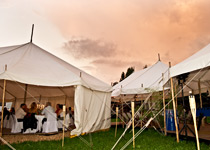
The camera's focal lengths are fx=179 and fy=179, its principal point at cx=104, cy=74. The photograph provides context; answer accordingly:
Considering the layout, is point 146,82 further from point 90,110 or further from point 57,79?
point 57,79

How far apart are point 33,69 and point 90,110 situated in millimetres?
2692

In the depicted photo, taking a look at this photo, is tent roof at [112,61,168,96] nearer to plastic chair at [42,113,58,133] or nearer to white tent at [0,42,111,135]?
white tent at [0,42,111,135]

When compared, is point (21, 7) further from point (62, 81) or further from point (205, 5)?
point (205, 5)

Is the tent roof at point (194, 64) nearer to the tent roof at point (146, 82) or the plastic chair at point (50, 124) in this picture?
the tent roof at point (146, 82)

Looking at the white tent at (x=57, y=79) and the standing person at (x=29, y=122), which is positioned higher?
the white tent at (x=57, y=79)

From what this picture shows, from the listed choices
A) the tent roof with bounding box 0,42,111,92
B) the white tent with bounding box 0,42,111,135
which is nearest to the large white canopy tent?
the white tent with bounding box 0,42,111,135

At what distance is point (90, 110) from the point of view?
711cm

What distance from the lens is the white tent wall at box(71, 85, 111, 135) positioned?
6.11 meters

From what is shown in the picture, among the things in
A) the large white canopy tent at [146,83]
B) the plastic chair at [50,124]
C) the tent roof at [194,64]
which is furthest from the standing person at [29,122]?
the large white canopy tent at [146,83]

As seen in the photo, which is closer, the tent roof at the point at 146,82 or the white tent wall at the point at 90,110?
the white tent wall at the point at 90,110

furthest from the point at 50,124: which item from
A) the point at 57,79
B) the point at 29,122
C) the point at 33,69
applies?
the point at 33,69

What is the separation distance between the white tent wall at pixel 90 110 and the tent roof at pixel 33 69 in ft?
1.38

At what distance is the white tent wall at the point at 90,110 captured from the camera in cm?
611

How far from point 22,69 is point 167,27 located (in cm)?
676
